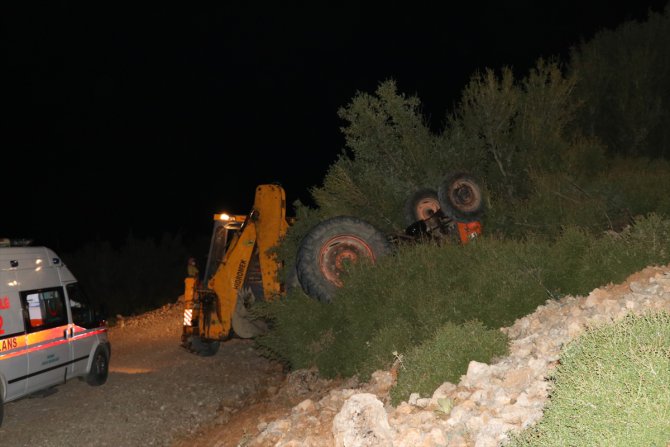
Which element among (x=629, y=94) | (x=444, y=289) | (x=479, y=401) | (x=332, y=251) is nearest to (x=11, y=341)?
(x=332, y=251)

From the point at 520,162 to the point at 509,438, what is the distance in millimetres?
A: 10742

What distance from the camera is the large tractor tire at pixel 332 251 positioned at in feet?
35.1

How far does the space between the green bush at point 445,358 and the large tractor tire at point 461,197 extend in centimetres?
532

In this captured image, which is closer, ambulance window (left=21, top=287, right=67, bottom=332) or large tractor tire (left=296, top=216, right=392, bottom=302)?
ambulance window (left=21, top=287, right=67, bottom=332)

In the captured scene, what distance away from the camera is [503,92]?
14227 mm

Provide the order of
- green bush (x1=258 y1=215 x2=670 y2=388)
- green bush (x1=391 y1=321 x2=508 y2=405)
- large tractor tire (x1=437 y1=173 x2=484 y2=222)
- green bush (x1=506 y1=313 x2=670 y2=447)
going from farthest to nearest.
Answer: large tractor tire (x1=437 y1=173 x2=484 y2=222)
green bush (x1=258 y1=215 x2=670 y2=388)
green bush (x1=391 y1=321 x2=508 y2=405)
green bush (x1=506 y1=313 x2=670 y2=447)

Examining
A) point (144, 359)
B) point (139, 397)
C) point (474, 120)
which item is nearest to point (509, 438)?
point (139, 397)

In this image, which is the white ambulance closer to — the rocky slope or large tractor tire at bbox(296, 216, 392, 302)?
the rocky slope

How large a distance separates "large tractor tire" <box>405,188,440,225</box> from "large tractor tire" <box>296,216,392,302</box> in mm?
1927

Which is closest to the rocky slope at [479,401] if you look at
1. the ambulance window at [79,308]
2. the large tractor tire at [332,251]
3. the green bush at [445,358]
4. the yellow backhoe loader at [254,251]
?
the green bush at [445,358]

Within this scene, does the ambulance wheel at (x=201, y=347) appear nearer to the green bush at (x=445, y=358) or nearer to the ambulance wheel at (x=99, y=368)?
the ambulance wheel at (x=99, y=368)

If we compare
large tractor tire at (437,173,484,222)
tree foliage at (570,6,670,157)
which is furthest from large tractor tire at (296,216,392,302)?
tree foliage at (570,6,670,157)

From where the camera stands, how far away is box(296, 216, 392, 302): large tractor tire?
1070 centimetres

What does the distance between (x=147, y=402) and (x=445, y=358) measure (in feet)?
18.3
